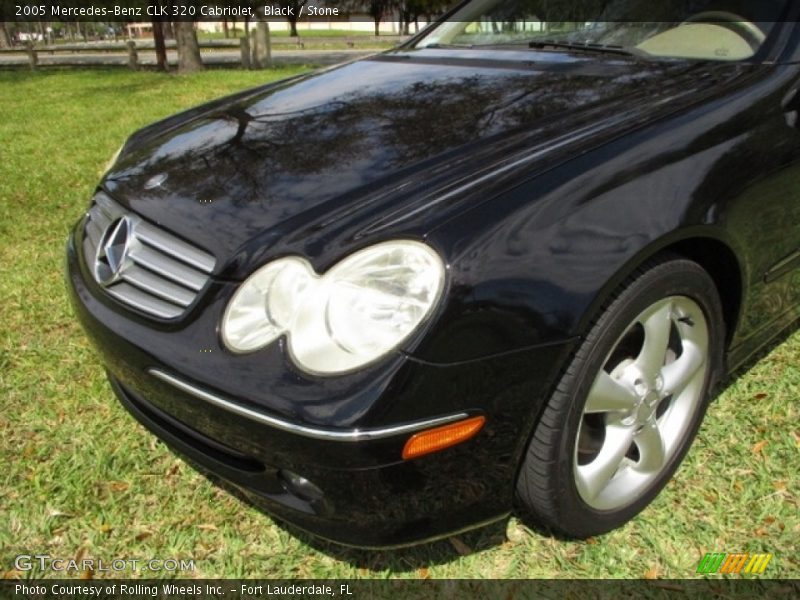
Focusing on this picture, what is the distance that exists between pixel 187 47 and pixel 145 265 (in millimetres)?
14319

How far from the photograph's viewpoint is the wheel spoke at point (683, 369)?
1.97 m

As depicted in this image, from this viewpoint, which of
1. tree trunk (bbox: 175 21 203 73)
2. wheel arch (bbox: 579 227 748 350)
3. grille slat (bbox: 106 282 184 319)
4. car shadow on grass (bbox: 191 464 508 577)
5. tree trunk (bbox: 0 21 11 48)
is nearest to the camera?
wheel arch (bbox: 579 227 748 350)

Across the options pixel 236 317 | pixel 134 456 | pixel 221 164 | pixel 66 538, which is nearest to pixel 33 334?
pixel 134 456

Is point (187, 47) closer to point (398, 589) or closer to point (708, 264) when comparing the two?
point (708, 264)

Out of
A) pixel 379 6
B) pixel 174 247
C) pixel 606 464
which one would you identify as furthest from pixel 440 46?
pixel 379 6

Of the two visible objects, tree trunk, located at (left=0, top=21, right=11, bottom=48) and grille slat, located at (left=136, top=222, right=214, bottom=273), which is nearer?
grille slat, located at (left=136, top=222, right=214, bottom=273)

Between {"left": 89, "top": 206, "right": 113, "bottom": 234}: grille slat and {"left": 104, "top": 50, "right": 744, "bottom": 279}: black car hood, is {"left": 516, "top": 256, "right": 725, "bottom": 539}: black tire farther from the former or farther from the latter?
{"left": 89, "top": 206, "right": 113, "bottom": 234}: grille slat

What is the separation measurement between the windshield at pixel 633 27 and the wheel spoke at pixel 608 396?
45.4 inches

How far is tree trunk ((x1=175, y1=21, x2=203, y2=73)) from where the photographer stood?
14.7 m

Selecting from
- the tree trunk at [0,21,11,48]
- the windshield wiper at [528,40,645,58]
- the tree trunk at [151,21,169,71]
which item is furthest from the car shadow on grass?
the tree trunk at [0,21,11,48]

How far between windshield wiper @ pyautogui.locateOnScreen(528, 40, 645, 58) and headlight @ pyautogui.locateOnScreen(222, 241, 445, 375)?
135 centimetres

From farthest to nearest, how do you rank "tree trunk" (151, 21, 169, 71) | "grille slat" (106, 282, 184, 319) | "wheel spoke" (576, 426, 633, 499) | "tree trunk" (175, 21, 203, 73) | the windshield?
1. "tree trunk" (151, 21, 169, 71)
2. "tree trunk" (175, 21, 203, 73)
3. the windshield
4. "wheel spoke" (576, 426, 633, 499)
5. "grille slat" (106, 282, 184, 319)

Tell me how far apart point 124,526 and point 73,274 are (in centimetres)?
76

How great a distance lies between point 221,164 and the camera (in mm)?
2062
